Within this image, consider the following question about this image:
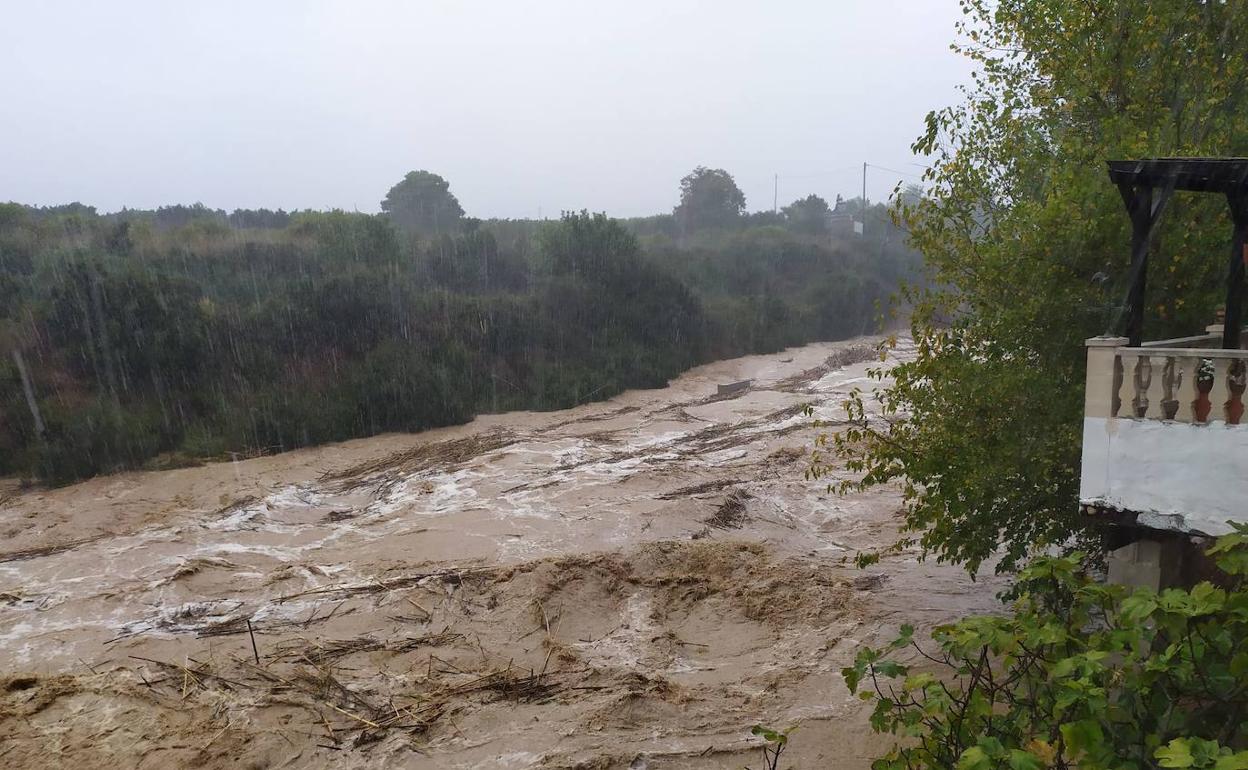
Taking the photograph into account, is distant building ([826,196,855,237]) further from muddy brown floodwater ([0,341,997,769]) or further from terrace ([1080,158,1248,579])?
terrace ([1080,158,1248,579])

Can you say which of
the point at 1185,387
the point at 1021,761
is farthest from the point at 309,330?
the point at 1021,761

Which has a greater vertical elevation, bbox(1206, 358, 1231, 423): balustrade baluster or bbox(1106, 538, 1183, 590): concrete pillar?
bbox(1206, 358, 1231, 423): balustrade baluster

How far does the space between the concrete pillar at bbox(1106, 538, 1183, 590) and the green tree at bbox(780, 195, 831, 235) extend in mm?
68892

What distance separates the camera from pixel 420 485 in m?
15.1

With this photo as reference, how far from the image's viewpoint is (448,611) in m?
9.41

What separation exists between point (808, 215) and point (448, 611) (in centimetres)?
7992

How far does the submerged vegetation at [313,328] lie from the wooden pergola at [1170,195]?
7.66 ft

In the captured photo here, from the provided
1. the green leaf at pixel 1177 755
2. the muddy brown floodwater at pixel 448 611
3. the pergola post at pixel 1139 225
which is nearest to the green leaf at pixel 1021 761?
the green leaf at pixel 1177 755

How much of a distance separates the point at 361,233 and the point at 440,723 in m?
28.2

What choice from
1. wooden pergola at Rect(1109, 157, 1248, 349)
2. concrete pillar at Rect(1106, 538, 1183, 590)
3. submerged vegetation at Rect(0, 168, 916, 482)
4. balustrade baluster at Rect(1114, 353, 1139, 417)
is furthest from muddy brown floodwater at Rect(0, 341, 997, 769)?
wooden pergola at Rect(1109, 157, 1248, 349)

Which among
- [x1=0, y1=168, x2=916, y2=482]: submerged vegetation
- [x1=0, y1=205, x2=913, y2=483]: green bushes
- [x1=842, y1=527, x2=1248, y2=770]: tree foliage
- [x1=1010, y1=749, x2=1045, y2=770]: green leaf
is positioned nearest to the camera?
[x1=1010, y1=749, x2=1045, y2=770]: green leaf

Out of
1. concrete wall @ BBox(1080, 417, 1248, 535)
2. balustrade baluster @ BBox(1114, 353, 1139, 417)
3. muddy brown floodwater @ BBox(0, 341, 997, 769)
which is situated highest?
balustrade baluster @ BBox(1114, 353, 1139, 417)

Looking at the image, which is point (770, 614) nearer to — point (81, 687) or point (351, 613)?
point (351, 613)

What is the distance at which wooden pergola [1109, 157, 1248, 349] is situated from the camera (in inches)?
207
